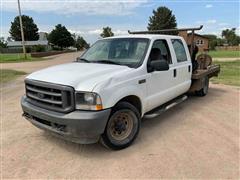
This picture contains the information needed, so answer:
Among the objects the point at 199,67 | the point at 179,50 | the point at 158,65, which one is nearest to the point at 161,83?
the point at 158,65

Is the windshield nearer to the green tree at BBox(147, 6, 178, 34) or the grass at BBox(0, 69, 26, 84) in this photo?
the grass at BBox(0, 69, 26, 84)

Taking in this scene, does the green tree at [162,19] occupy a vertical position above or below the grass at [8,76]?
above

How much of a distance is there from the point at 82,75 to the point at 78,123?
0.75 metres

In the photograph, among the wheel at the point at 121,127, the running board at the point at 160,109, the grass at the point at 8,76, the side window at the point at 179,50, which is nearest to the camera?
the wheel at the point at 121,127

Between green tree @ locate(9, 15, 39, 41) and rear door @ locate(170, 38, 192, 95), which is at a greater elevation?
green tree @ locate(9, 15, 39, 41)

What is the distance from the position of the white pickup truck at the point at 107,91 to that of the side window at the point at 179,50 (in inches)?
4.9

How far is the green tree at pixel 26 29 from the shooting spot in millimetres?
77912

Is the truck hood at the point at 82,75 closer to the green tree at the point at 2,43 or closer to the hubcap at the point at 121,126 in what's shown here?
the hubcap at the point at 121,126

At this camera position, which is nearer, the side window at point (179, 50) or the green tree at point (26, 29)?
the side window at point (179, 50)

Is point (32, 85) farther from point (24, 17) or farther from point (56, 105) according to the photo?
point (24, 17)

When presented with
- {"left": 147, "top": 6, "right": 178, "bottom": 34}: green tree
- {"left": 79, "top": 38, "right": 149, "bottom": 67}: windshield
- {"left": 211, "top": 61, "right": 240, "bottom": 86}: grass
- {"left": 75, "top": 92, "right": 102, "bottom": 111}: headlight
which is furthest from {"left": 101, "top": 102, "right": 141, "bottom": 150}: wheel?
{"left": 147, "top": 6, "right": 178, "bottom": 34}: green tree

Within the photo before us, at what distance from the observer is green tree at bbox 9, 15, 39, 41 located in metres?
77.9

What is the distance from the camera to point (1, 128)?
16.2ft

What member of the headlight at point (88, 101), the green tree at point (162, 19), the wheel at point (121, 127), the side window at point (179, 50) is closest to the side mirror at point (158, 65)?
the wheel at point (121, 127)
